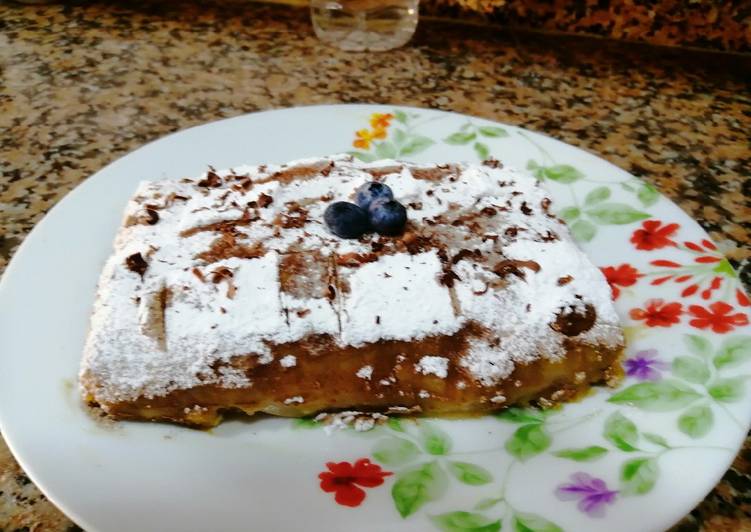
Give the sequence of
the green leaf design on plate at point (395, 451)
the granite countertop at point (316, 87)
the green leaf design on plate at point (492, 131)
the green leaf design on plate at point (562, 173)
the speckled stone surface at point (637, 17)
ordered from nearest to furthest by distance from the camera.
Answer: the green leaf design on plate at point (395, 451) → the green leaf design on plate at point (562, 173) → the green leaf design on plate at point (492, 131) → the granite countertop at point (316, 87) → the speckled stone surface at point (637, 17)

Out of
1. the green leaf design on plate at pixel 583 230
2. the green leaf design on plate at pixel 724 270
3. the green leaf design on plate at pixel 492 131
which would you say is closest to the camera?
the green leaf design on plate at pixel 724 270

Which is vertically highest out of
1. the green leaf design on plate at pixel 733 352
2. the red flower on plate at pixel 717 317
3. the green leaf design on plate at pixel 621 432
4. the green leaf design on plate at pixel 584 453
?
the red flower on plate at pixel 717 317

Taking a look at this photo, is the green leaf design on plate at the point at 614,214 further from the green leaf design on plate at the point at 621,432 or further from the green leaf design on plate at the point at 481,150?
the green leaf design on plate at the point at 621,432

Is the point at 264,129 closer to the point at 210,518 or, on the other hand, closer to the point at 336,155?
the point at 336,155

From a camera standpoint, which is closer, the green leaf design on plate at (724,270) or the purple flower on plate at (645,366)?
the purple flower on plate at (645,366)

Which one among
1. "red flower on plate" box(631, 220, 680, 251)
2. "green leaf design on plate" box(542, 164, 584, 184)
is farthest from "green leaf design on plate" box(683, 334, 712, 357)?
"green leaf design on plate" box(542, 164, 584, 184)

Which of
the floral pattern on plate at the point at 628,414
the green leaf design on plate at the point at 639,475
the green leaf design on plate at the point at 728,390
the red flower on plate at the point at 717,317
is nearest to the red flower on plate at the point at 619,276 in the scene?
the floral pattern on plate at the point at 628,414

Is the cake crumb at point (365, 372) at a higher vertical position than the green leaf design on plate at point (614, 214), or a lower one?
lower

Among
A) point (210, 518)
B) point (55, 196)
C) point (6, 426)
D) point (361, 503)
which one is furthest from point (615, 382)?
point (55, 196)
